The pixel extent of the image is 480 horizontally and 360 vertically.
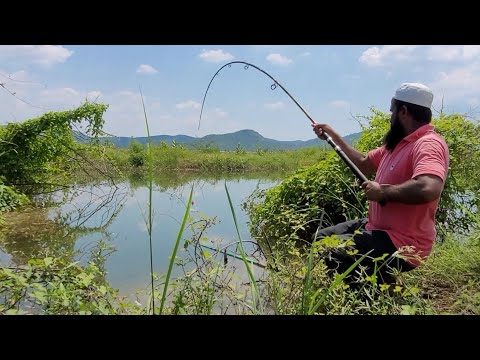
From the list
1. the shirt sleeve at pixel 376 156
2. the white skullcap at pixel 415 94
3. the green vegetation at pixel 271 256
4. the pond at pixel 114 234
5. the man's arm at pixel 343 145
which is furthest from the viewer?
the pond at pixel 114 234

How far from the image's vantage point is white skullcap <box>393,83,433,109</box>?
261 cm

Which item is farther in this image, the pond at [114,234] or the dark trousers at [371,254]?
the pond at [114,234]

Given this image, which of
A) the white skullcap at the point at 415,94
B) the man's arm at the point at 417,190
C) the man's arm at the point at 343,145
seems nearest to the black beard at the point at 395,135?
the white skullcap at the point at 415,94

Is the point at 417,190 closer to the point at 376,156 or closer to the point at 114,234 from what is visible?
the point at 376,156

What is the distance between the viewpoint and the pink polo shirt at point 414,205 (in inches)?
94.2

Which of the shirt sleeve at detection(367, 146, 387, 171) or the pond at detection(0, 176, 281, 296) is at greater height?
the shirt sleeve at detection(367, 146, 387, 171)

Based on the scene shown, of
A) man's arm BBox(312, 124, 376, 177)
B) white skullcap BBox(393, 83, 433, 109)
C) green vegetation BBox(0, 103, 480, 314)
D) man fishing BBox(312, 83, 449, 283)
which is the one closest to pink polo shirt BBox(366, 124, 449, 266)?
man fishing BBox(312, 83, 449, 283)

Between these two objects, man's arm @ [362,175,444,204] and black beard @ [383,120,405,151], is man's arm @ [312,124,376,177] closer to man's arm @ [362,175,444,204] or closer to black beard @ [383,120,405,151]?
black beard @ [383,120,405,151]

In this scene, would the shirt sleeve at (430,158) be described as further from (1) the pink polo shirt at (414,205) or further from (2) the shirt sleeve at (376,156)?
(2) the shirt sleeve at (376,156)

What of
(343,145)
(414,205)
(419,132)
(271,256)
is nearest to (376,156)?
(343,145)

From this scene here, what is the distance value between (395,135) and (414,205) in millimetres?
538

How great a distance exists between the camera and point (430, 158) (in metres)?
2.37
